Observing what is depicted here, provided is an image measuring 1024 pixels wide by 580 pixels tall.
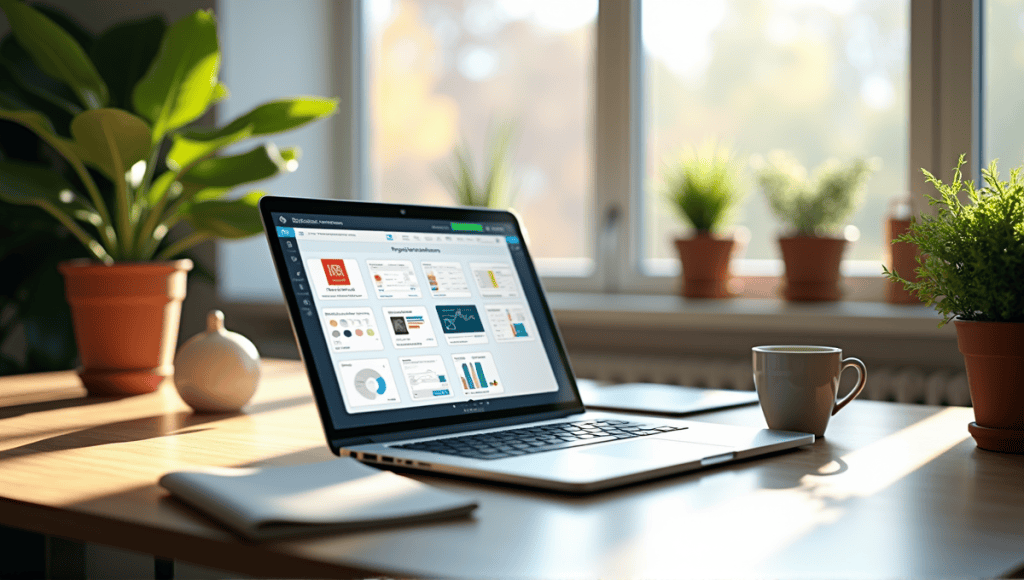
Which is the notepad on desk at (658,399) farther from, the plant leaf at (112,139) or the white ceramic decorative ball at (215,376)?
the plant leaf at (112,139)

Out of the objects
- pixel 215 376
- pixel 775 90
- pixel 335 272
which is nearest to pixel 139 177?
pixel 215 376

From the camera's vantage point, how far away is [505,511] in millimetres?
669

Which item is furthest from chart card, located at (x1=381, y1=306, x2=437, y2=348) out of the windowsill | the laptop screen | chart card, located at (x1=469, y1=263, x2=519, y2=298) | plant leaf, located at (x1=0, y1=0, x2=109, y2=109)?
the windowsill

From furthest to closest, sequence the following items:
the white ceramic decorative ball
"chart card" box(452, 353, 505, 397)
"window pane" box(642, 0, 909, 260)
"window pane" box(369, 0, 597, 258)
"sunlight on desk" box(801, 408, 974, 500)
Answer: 1. "window pane" box(369, 0, 597, 258)
2. "window pane" box(642, 0, 909, 260)
3. the white ceramic decorative ball
4. "chart card" box(452, 353, 505, 397)
5. "sunlight on desk" box(801, 408, 974, 500)

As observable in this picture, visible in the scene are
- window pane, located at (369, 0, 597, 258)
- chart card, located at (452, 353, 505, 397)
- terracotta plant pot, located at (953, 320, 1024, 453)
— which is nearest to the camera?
terracotta plant pot, located at (953, 320, 1024, 453)

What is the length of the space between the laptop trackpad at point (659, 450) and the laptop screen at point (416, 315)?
17 centimetres

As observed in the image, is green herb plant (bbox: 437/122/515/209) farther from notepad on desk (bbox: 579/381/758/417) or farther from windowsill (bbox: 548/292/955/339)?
notepad on desk (bbox: 579/381/758/417)

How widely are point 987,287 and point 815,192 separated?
1.25 metres

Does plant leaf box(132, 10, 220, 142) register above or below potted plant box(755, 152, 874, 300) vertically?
above

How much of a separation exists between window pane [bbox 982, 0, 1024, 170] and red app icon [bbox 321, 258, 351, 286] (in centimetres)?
162

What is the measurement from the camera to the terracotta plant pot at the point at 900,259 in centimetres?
183

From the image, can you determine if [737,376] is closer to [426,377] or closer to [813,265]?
[813,265]

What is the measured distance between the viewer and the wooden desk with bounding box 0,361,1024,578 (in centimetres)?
56

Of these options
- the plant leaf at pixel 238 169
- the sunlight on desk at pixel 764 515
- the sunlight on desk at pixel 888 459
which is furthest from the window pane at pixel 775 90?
the sunlight on desk at pixel 764 515
